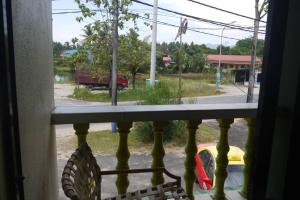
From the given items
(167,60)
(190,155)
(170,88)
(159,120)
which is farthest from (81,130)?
(167,60)

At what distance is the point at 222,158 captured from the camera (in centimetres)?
168

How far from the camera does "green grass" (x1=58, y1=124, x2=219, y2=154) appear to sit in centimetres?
467

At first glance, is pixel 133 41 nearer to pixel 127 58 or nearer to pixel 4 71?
pixel 127 58

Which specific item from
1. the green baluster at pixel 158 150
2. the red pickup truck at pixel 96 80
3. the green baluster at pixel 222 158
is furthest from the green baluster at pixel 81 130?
the red pickup truck at pixel 96 80

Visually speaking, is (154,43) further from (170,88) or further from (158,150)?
(158,150)

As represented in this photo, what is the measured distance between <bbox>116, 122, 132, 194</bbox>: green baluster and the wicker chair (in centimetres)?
13

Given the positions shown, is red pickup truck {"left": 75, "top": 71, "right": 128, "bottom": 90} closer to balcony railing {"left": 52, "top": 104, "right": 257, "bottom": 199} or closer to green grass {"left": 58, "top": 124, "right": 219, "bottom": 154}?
green grass {"left": 58, "top": 124, "right": 219, "bottom": 154}

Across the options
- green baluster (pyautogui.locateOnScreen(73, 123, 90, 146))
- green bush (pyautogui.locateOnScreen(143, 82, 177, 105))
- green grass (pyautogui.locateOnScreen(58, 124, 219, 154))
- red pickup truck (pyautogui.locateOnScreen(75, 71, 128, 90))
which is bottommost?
green grass (pyautogui.locateOnScreen(58, 124, 219, 154))

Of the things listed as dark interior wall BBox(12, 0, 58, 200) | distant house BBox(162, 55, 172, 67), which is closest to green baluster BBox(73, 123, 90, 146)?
dark interior wall BBox(12, 0, 58, 200)

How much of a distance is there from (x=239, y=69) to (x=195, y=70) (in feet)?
4.27

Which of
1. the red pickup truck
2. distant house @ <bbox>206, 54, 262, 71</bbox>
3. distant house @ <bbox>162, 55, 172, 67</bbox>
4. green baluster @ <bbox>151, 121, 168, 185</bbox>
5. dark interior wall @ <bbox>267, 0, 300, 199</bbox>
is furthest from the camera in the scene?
distant house @ <bbox>162, 55, 172, 67</bbox>

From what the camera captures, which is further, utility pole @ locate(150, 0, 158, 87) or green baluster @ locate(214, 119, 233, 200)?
utility pole @ locate(150, 0, 158, 87)

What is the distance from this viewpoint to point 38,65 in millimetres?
1136

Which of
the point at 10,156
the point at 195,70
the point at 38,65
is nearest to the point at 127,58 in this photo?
the point at 195,70
